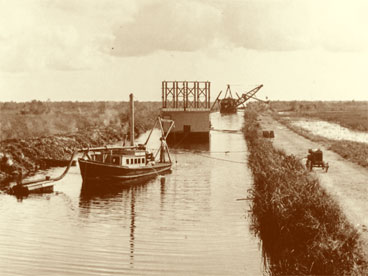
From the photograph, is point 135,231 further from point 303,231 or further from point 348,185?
point 348,185

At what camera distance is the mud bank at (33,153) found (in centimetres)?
4928

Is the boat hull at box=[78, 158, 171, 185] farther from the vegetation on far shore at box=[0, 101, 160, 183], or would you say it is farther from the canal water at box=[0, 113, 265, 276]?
the vegetation on far shore at box=[0, 101, 160, 183]

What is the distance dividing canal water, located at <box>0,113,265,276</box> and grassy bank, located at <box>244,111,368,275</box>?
1.14 metres

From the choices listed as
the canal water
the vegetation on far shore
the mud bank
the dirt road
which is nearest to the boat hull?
the canal water

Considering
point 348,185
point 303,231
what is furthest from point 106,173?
point 303,231

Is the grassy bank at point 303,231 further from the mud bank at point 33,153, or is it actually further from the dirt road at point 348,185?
the mud bank at point 33,153

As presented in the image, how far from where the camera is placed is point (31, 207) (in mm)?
35250

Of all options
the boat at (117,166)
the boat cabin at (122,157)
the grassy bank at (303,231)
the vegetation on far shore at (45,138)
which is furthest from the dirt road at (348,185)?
the vegetation on far shore at (45,138)

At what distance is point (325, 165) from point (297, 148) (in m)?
16.9

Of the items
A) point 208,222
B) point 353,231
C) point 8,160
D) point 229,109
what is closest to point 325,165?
point 208,222

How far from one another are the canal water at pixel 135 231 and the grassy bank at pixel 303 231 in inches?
44.9

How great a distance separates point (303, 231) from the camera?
2234 cm

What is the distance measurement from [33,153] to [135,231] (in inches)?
1177

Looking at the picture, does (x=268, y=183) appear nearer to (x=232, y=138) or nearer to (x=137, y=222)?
(x=137, y=222)
